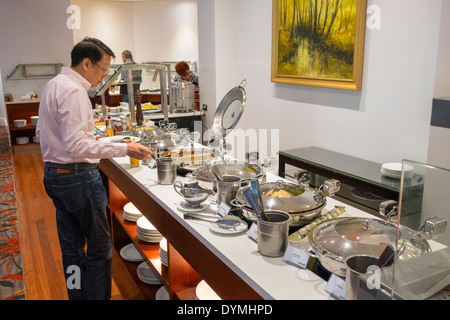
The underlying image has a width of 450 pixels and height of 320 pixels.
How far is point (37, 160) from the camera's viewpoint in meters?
6.49

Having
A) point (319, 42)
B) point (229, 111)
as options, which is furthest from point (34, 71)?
point (229, 111)

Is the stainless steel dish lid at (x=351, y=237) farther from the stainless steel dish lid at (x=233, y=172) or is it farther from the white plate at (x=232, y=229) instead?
the stainless steel dish lid at (x=233, y=172)

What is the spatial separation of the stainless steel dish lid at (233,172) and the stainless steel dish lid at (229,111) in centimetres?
24

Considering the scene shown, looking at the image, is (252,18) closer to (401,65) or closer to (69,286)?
(401,65)

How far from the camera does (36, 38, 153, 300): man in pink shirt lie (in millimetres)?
1917

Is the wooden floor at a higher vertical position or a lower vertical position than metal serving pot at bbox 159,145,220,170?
lower

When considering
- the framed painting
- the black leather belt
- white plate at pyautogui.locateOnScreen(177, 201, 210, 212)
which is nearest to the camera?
white plate at pyautogui.locateOnScreen(177, 201, 210, 212)

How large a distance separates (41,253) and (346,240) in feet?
9.30

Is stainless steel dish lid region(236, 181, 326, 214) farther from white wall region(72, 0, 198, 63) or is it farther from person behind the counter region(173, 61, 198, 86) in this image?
white wall region(72, 0, 198, 63)

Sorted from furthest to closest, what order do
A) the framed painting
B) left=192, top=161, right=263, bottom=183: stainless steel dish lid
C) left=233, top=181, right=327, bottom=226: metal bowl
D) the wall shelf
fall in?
the wall shelf → the framed painting → left=192, top=161, right=263, bottom=183: stainless steel dish lid → left=233, top=181, right=327, bottom=226: metal bowl

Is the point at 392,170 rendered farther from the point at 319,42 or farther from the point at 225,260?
the point at 225,260

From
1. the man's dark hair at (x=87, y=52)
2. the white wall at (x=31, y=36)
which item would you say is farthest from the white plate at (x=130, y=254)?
the white wall at (x=31, y=36)

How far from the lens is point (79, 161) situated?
79.9 inches

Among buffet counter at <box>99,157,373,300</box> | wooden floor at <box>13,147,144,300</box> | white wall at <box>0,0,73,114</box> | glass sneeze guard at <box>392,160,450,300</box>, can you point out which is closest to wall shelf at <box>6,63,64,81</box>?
white wall at <box>0,0,73,114</box>
